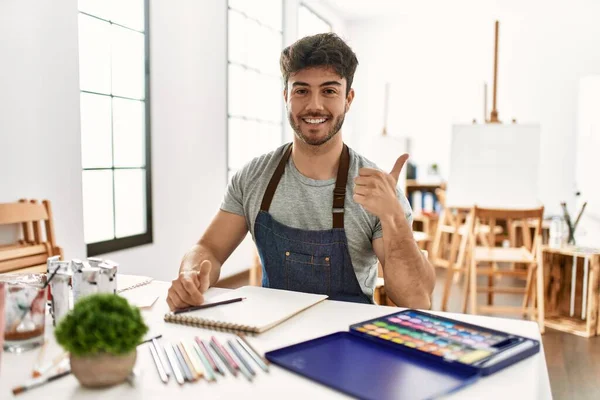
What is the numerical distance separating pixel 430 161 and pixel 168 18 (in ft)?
14.6

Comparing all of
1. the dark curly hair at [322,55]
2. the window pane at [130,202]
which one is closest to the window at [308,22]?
the window pane at [130,202]

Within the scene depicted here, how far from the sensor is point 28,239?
8.19 ft

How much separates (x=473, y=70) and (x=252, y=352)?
22.0 feet

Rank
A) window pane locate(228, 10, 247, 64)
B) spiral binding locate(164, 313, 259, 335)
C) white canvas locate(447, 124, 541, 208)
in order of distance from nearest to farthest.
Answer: spiral binding locate(164, 313, 259, 335) → white canvas locate(447, 124, 541, 208) → window pane locate(228, 10, 247, 64)

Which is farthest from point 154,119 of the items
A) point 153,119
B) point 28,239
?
point 28,239

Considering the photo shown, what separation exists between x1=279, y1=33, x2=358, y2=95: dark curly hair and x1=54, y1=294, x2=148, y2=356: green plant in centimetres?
113

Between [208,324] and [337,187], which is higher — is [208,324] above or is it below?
below

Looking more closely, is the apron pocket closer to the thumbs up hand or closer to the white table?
the thumbs up hand

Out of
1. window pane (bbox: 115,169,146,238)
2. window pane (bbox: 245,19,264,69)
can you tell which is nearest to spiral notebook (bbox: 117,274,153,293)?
window pane (bbox: 115,169,146,238)

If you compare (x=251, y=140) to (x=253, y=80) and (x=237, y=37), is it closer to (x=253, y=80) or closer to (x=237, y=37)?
(x=253, y=80)

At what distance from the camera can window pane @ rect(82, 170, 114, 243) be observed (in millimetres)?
3217

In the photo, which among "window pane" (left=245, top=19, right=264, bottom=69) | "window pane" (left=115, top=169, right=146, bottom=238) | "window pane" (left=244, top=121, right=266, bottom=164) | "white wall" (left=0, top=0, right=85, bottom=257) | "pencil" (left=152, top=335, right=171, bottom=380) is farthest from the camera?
"window pane" (left=244, top=121, right=266, bottom=164)

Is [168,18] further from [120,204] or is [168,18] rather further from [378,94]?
[378,94]

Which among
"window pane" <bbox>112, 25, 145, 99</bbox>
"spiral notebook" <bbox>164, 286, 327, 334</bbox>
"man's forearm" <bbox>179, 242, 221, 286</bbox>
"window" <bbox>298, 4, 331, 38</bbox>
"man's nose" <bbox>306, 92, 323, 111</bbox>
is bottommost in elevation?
"spiral notebook" <bbox>164, 286, 327, 334</bbox>
